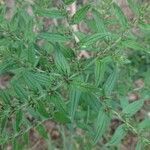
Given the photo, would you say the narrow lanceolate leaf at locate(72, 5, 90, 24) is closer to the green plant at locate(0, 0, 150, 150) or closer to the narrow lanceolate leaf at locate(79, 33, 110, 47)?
the green plant at locate(0, 0, 150, 150)

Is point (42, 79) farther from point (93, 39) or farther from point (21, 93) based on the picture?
point (93, 39)

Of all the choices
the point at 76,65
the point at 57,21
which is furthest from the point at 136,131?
the point at 57,21

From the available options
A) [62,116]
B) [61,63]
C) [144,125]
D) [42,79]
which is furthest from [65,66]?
[144,125]

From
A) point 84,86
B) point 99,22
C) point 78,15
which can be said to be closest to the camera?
point 84,86

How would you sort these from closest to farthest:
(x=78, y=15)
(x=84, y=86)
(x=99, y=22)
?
(x=84, y=86), (x=78, y=15), (x=99, y=22)

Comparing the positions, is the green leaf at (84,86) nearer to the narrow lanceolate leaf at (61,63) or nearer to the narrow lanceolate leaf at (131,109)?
the narrow lanceolate leaf at (61,63)

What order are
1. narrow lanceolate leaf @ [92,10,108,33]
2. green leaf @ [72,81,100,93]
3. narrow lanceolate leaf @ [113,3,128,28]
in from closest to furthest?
green leaf @ [72,81,100,93], narrow lanceolate leaf @ [113,3,128,28], narrow lanceolate leaf @ [92,10,108,33]

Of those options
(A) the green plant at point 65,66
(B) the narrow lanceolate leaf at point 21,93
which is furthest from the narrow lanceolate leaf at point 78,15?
(B) the narrow lanceolate leaf at point 21,93

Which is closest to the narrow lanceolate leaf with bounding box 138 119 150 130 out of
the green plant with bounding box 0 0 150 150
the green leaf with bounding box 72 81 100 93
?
the green plant with bounding box 0 0 150 150

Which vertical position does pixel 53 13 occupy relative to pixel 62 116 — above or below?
above

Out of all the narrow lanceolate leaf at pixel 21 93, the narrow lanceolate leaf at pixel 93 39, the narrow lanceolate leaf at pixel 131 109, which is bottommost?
the narrow lanceolate leaf at pixel 131 109

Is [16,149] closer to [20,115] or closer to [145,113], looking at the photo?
[20,115]
